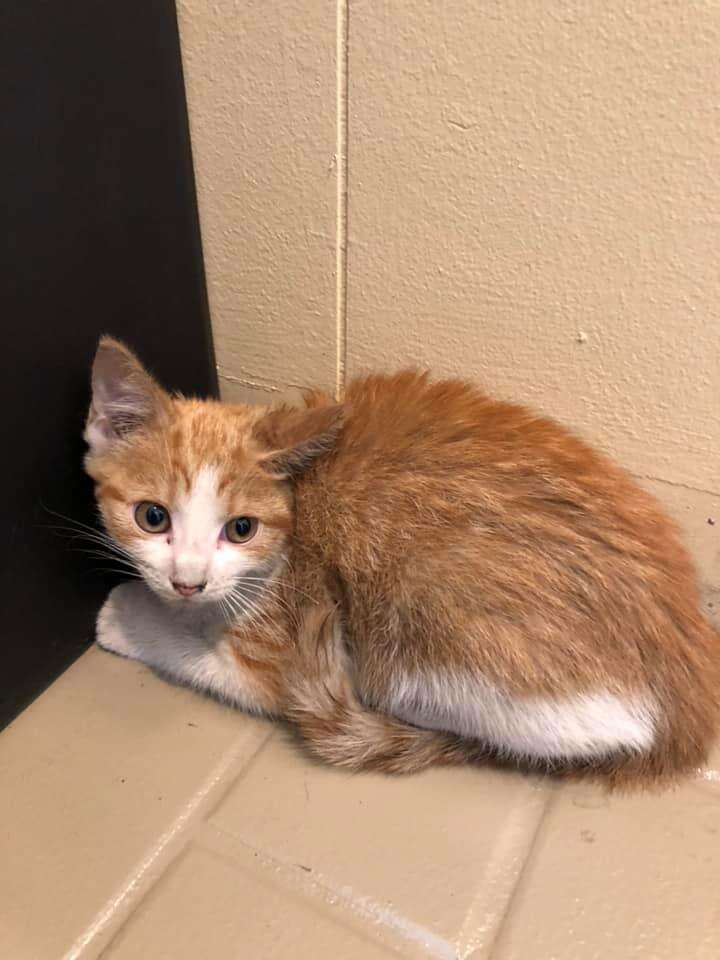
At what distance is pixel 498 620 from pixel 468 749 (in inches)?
9.2

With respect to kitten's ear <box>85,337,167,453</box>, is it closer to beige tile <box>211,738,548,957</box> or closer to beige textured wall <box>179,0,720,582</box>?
beige textured wall <box>179,0,720,582</box>

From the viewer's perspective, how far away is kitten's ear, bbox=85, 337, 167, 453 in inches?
39.3

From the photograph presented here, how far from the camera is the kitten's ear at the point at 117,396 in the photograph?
3.28 ft

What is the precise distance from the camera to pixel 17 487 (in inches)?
41.8

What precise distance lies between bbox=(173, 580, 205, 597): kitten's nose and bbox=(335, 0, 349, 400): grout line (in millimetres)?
404

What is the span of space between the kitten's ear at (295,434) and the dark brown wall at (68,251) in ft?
0.99

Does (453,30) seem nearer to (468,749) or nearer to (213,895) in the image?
(468,749)

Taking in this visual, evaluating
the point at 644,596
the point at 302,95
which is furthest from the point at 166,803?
the point at 302,95

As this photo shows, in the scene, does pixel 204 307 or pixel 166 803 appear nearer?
pixel 166 803

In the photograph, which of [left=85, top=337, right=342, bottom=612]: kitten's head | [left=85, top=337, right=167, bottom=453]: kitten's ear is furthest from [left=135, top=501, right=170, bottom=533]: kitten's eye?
[left=85, top=337, right=167, bottom=453]: kitten's ear

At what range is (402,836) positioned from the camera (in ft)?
3.34

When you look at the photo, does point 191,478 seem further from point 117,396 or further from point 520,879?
point 520,879

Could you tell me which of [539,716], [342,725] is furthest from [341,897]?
[539,716]

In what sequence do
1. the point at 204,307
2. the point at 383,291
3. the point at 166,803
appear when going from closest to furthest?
the point at 166,803 < the point at 383,291 < the point at 204,307
